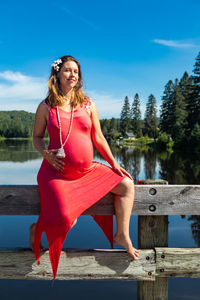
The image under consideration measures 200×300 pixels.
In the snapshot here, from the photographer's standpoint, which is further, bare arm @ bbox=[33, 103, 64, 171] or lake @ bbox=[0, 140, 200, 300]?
lake @ bbox=[0, 140, 200, 300]

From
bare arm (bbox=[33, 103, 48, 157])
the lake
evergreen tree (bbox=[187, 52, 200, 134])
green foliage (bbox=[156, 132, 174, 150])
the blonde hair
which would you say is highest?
evergreen tree (bbox=[187, 52, 200, 134])

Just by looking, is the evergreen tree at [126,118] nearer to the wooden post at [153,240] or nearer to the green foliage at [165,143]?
the green foliage at [165,143]

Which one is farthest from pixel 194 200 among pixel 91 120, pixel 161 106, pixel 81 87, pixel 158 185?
pixel 161 106

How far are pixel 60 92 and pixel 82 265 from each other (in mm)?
1382

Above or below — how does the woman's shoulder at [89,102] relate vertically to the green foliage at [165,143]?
above

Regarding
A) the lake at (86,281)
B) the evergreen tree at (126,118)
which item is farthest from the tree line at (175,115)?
the lake at (86,281)

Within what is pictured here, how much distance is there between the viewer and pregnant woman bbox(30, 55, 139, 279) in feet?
7.15

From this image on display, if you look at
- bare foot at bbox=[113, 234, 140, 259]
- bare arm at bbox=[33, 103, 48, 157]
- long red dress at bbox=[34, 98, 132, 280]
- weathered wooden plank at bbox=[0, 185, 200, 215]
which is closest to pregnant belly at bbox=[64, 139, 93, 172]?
long red dress at bbox=[34, 98, 132, 280]

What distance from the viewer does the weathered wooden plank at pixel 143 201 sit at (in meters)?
2.28

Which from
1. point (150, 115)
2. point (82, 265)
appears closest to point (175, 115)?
point (150, 115)

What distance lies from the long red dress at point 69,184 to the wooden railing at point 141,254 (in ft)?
0.35

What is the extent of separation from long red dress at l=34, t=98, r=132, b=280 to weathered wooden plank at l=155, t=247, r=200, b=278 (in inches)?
17.3

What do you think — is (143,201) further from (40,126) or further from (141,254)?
(40,126)

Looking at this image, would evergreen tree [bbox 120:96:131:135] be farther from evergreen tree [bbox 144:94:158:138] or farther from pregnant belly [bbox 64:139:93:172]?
pregnant belly [bbox 64:139:93:172]
